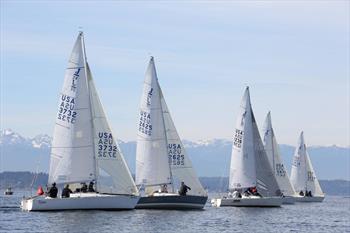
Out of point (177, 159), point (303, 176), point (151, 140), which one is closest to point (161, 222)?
point (151, 140)

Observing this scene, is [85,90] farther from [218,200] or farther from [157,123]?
[218,200]

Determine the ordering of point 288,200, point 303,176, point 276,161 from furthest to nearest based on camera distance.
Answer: point 303,176 → point 276,161 → point 288,200

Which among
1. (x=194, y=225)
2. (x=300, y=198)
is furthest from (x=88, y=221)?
(x=300, y=198)

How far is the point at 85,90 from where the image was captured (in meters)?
63.2

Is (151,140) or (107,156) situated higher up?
(151,140)

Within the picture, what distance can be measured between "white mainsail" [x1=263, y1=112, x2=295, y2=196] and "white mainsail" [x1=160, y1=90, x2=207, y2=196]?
100ft

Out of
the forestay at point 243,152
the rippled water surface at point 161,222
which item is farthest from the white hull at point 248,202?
the rippled water surface at point 161,222

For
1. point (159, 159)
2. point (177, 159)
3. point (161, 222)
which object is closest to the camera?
point (161, 222)

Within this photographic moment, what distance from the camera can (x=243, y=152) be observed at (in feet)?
267

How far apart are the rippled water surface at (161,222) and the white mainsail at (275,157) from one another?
2823 centimetres

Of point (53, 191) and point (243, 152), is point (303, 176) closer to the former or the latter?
point (243, 152)

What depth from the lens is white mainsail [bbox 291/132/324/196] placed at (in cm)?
11406

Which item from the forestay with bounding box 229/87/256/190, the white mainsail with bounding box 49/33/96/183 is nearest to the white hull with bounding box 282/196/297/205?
the forestay with bounding box 229/87/256/190

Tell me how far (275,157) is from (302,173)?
1270 centimetres
